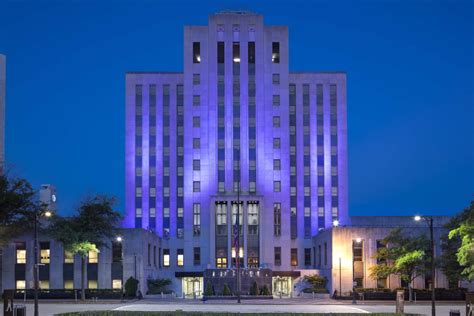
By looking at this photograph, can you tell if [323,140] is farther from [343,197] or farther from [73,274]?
[73,274]

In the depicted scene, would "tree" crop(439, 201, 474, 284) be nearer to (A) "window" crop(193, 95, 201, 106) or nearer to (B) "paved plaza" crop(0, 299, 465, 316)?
(B) "paved plaza" crop(0, 299, 465, 316)

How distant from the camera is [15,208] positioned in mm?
82812

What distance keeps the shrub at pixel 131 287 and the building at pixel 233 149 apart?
96.6 feet

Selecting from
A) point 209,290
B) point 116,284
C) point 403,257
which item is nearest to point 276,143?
point 209,290

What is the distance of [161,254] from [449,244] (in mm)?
49984

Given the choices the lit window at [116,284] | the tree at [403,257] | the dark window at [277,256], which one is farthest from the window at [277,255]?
the lit window at [116,284]

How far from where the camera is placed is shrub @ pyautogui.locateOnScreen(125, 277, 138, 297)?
3634 inches

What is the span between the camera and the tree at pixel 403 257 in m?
86.7

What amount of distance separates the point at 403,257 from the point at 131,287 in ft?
104

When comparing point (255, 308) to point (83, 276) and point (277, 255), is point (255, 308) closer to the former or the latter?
point (83, 276)

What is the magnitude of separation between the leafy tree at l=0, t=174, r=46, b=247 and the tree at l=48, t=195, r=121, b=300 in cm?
354

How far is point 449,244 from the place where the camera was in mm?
89625

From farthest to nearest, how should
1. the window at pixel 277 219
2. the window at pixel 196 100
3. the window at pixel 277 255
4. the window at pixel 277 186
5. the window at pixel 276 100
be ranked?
the window at pixel 276 100 → the window at pixel 196 100 → the window at pixel 277 186 → the window at pixel 277 219 → the window at pixel 277 255

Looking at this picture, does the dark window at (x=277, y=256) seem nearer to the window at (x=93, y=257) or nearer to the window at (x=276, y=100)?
the window at (x=276, y=100)
